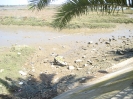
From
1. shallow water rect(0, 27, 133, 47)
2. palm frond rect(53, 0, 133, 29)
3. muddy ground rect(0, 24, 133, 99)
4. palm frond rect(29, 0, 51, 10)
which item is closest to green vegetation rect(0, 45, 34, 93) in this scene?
muddy ground rect(0, 24, 133, 99)

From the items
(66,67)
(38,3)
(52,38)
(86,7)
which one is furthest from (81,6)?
(52,38)

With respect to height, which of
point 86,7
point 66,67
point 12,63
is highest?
point 86,7

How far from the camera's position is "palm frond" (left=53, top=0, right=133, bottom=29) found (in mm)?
3880

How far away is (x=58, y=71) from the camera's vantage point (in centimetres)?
845

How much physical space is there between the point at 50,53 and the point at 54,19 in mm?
6489

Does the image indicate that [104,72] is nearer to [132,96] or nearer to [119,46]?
[132,96]

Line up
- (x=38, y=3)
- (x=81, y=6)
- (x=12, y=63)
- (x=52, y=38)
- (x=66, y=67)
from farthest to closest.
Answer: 1. (x=52, y=38)
2. (x=66, y=67)
3. (x=12, y=63)
4. (x=38, y=3)
5. (x=81, y=6)

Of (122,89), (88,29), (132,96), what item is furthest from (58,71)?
(88,29)

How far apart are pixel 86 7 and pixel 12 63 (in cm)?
515

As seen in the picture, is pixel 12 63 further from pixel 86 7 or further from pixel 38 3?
pixel 86 7

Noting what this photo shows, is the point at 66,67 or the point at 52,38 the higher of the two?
the point at 52,38

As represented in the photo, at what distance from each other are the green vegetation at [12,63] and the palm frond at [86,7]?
353 centimetres

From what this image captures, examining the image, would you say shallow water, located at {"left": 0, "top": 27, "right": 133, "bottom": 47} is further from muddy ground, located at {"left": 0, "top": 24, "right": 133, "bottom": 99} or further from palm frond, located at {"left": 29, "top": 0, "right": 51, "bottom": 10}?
palm frond, located at {"left": 29, "top": 0, "right": 51, "bottom": 10}

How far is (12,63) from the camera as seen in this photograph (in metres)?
8.32
